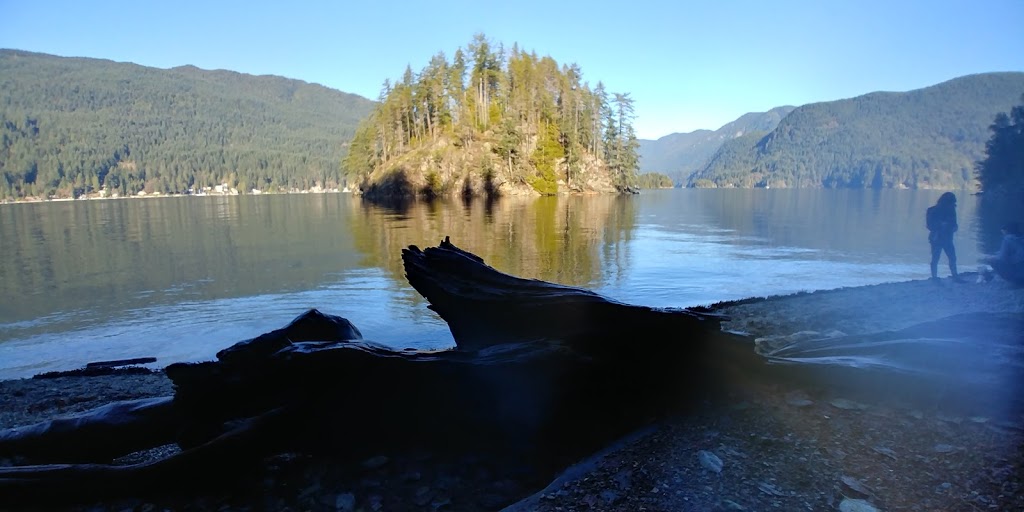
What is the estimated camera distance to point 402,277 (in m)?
25.4

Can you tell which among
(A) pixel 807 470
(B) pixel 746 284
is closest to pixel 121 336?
(A) pixel 807 470

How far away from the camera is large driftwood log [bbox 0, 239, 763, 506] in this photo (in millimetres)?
5293

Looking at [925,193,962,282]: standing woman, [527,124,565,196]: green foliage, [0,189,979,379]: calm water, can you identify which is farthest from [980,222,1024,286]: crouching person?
[527,124,565,196]: green foliage

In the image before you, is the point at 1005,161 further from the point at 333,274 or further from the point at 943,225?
the point at 333,274

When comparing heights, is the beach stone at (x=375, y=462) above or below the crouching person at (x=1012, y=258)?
below

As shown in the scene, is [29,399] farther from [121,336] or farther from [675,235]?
[675,235]

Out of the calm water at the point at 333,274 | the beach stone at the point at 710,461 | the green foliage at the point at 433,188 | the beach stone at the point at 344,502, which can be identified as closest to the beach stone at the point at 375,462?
the beach stone at the point at 344,502

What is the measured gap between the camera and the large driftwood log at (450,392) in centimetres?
529

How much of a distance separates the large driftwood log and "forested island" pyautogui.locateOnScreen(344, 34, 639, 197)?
4284 inches

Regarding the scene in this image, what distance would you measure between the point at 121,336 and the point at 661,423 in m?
17.2

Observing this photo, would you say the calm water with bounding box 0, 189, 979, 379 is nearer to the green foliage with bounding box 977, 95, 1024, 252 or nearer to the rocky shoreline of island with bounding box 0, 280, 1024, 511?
the rocky shoreline of island with bounding box 0, 280, 1024, 511

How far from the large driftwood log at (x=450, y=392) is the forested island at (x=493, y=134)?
109 m

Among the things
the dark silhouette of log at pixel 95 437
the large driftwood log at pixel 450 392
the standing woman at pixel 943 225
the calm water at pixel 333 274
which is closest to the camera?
the large driftwood log at pixel 450 392

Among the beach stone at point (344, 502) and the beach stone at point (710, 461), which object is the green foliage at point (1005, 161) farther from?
the beach stone at point (344, 502)
